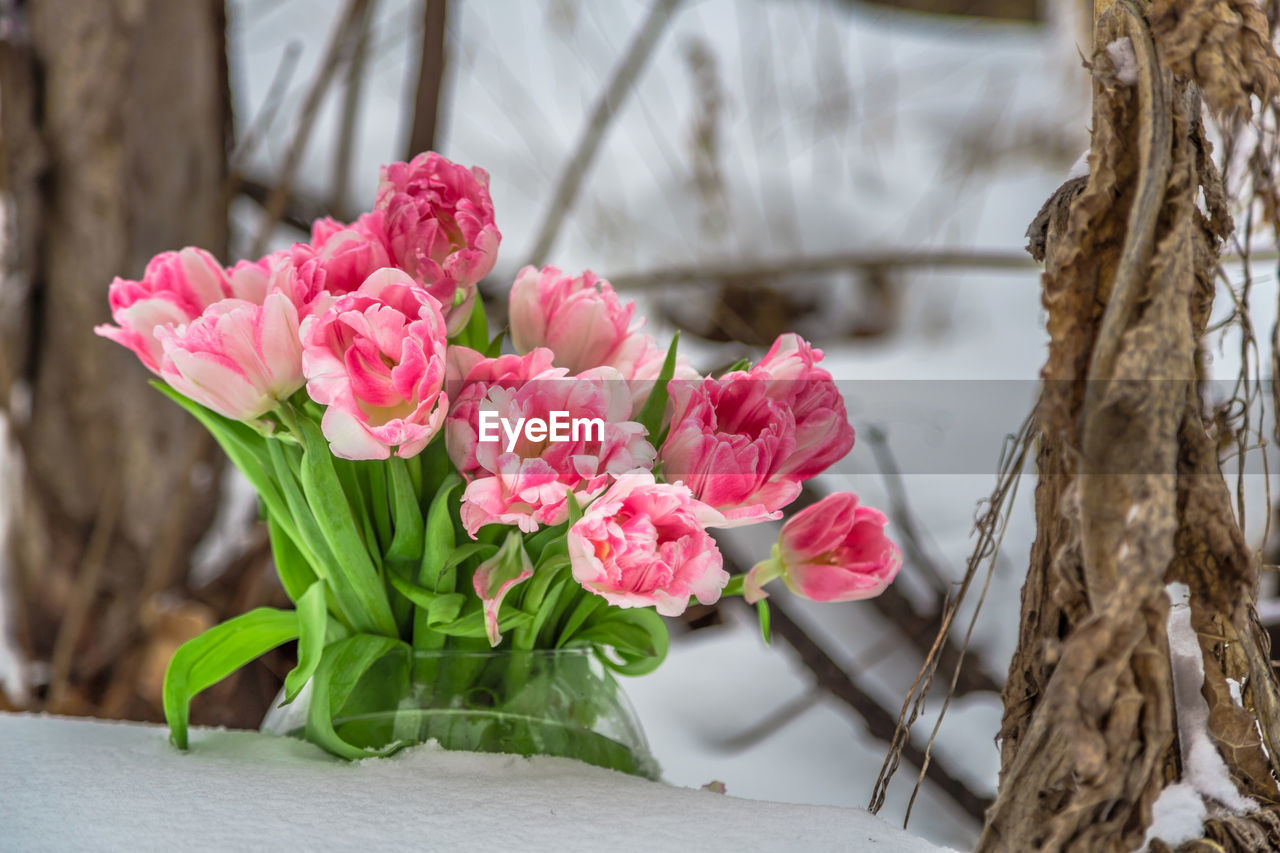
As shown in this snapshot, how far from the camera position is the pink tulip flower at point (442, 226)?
328mm

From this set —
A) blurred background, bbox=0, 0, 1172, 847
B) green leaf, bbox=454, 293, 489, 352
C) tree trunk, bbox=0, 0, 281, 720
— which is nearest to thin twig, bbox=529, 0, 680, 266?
blurred background, bbox=0, 0, 1172, 847

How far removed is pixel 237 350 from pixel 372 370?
0.15 feet

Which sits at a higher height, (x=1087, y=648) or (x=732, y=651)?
(x=1087, y=648)

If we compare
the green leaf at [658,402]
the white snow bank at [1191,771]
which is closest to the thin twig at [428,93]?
the green leaf at [658,402]

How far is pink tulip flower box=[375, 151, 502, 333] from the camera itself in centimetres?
33

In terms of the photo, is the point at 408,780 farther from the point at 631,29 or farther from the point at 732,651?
the point at 631,29

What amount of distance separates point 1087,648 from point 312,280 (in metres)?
0.24

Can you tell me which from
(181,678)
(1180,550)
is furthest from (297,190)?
(1180,550)

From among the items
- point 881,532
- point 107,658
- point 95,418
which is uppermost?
point 881,532

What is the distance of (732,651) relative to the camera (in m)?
0.84

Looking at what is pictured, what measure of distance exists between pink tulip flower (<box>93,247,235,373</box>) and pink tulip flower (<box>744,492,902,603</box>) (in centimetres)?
21

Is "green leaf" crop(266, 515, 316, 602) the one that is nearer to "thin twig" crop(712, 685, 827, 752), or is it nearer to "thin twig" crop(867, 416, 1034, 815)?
"thin twig" crop(867, 416, 1034, 815)

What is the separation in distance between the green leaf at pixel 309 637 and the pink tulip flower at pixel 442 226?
0.10m

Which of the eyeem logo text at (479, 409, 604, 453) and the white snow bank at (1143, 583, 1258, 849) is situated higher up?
the eyeem logo text at (479, 409, 604, 453)
